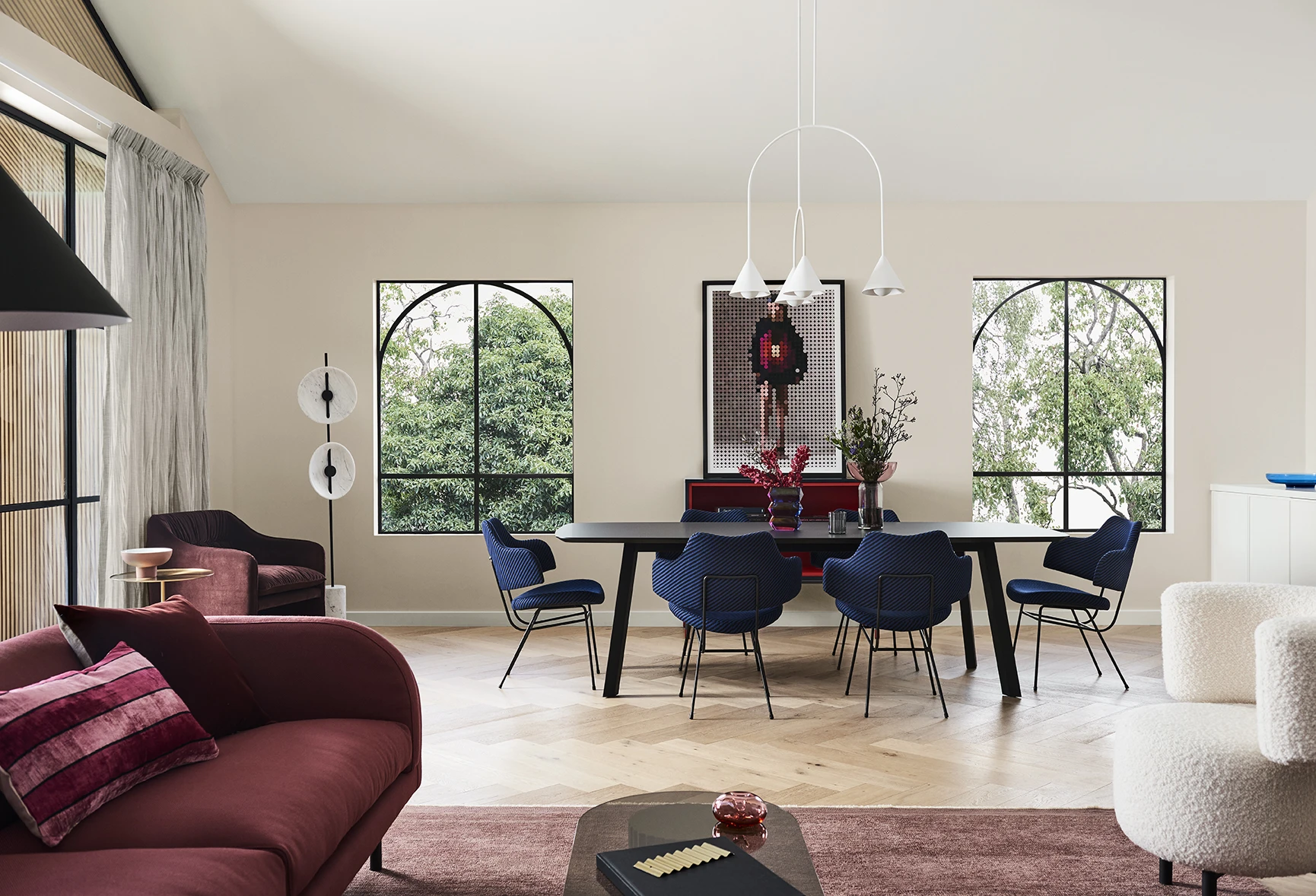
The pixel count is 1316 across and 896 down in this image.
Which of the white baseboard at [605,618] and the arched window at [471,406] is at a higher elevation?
the arched window at [471,406]

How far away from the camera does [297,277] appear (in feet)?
21.7

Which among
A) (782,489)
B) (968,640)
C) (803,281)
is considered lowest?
(968,640)

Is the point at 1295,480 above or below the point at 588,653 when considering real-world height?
above

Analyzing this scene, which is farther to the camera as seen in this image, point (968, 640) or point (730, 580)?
point (968, 640)

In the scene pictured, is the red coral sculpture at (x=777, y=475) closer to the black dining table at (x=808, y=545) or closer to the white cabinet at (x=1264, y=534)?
the black dining table at (x=808, y=545)

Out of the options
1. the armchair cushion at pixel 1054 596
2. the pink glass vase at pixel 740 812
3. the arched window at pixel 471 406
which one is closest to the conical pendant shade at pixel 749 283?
the armchair cushion at pixel 1054 596

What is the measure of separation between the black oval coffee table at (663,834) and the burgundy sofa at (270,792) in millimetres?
543

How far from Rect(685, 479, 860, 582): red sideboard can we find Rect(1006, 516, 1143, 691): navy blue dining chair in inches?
57.5

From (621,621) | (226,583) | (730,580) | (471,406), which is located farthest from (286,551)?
(471,406)

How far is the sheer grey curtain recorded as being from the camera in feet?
16.4

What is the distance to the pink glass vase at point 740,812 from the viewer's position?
202cm

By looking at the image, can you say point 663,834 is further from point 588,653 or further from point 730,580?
point 588,653

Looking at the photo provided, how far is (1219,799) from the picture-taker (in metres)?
2.32

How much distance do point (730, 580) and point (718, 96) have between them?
3.05m
